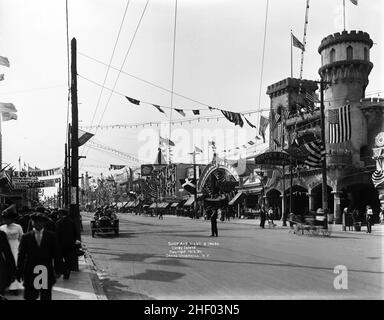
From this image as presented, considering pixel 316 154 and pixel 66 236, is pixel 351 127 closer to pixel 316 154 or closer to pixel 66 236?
pixel 316 154

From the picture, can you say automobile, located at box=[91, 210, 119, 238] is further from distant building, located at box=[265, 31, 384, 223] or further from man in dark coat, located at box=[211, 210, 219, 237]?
distant building, located at box=[265, 31, 384, 223]

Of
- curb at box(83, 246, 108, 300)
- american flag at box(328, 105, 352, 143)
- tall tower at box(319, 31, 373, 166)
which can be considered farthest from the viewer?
tall tower at box(319, 31, 373, 166)

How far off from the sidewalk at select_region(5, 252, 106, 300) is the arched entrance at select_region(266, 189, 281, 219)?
38852 mm

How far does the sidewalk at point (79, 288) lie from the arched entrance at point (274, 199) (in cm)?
3885

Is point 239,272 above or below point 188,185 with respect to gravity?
below

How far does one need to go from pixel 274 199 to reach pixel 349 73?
610 inches

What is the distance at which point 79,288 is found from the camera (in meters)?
9.85

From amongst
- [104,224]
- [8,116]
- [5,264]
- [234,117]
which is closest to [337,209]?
[104,224]


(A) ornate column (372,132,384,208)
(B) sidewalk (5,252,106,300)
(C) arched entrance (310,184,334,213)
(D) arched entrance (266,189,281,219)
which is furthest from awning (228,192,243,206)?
(B) sidewalk (5,252,106,300)

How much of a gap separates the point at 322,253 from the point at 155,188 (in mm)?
74969

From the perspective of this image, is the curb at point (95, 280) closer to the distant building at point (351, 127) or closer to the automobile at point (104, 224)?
the automobile at point (104, 224)

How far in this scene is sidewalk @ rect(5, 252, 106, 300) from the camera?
8.87m
